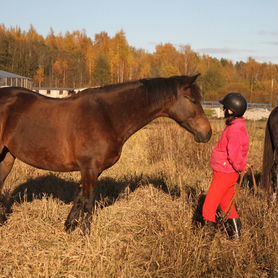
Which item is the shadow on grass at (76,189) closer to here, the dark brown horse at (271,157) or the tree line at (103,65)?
the dark brown horse at (271,157)

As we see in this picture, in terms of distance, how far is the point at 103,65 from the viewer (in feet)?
241

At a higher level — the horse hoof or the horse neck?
the horse neck

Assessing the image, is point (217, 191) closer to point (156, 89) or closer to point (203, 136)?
point (203, 136)

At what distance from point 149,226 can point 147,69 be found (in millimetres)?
80312

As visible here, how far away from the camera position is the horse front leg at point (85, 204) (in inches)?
181

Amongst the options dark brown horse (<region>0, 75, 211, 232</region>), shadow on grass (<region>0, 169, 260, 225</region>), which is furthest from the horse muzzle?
shadow on grass (<region>0, 169, 260, 225</region>)

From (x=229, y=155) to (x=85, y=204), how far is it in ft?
5.87

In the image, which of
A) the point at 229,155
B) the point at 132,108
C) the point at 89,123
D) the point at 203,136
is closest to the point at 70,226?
the point at 89,123

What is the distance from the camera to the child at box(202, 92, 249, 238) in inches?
169

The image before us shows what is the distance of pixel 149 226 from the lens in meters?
4.67

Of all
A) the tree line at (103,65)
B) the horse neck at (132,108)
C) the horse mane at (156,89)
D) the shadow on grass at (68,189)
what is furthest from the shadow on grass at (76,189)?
the tree line at (103,65)

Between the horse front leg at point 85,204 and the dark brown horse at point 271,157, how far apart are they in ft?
9.88

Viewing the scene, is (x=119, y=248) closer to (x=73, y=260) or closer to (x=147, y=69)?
(x=73, y=260)

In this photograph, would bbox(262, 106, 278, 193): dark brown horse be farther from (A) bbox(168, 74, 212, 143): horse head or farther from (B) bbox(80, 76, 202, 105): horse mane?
(B) bbox(80, 76, 202, 105): horse mane
